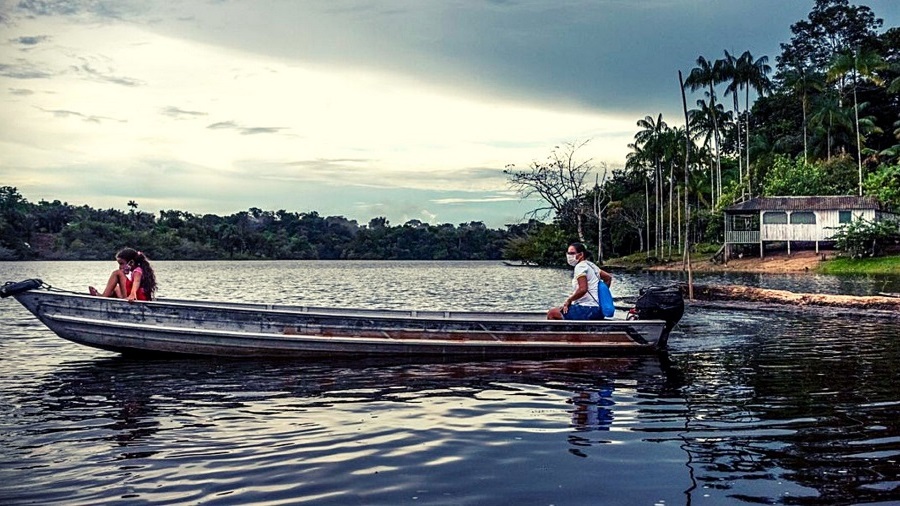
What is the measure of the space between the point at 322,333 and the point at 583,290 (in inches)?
191

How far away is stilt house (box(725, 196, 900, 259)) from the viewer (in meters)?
50.8

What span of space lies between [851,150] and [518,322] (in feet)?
205

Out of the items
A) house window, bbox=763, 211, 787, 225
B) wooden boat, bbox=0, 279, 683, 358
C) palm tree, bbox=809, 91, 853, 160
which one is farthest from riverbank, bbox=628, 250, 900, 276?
wooden boat, bbox=0, 279, 683, 358

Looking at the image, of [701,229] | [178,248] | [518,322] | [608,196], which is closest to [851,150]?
[701,229]

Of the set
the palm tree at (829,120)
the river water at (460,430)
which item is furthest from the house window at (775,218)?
the river water at (460,430)

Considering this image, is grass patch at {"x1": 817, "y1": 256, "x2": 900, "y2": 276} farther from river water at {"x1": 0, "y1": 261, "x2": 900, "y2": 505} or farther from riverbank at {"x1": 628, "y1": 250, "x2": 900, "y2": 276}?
river water at {"x1": 0, "y1": 261, "x2": 900, "y2": 505}

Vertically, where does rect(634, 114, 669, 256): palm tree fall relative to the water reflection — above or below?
above

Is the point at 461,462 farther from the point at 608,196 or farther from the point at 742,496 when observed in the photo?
the point at 608,196

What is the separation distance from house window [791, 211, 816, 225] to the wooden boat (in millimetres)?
42029

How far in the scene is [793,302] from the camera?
24109 mm

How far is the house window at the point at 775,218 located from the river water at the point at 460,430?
39.9m

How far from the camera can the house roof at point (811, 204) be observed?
50.7 m

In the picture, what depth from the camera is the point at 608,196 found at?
261 ft

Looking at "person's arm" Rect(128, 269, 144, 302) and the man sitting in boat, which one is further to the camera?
"person's arm" Rect(128, 269, 144, 302)
